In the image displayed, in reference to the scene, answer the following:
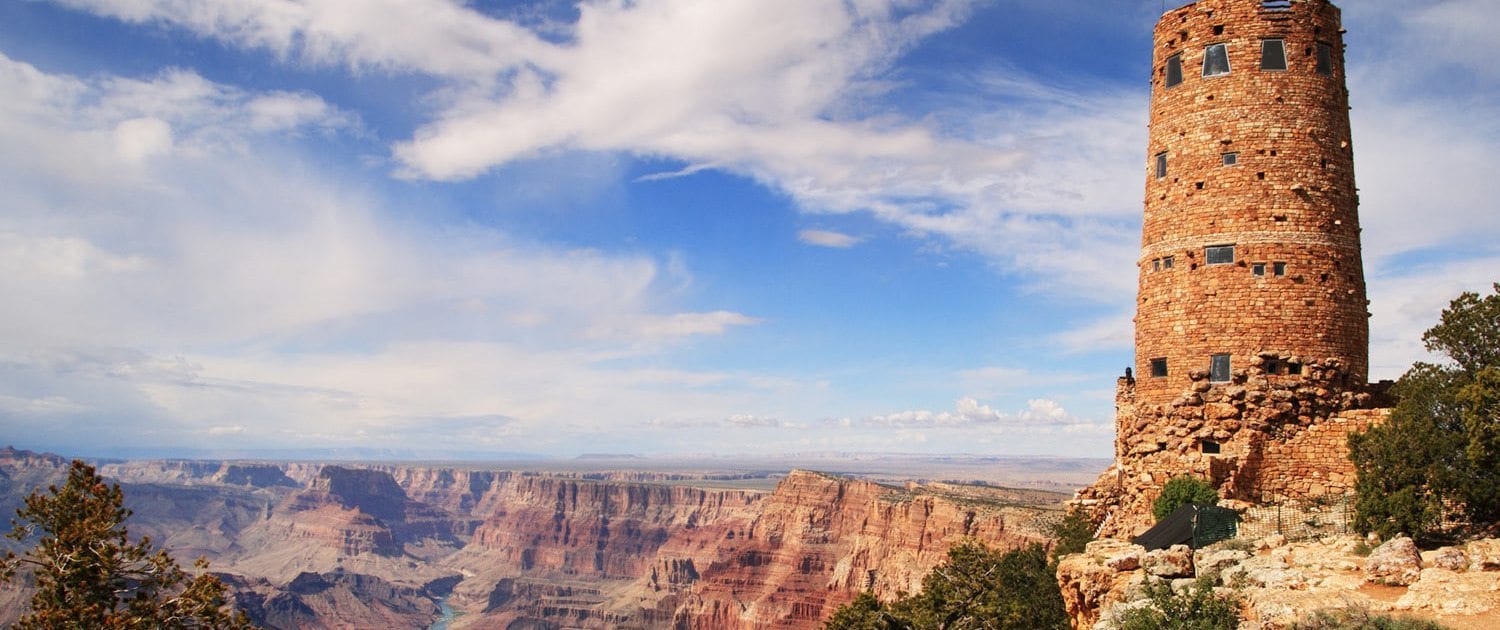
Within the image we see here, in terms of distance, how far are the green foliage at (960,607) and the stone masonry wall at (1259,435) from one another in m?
3.75

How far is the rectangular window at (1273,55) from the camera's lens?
86.2 ft

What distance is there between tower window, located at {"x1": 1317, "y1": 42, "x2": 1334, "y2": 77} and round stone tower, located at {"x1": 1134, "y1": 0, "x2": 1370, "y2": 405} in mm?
40

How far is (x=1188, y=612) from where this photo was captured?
51.6ft

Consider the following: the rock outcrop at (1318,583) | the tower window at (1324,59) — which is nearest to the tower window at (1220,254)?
the tower window at (1324,59)

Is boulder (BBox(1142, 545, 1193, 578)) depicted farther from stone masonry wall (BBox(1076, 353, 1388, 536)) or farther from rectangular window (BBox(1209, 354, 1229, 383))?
rectangular window (BBox(1209, 354, 1229, 383))

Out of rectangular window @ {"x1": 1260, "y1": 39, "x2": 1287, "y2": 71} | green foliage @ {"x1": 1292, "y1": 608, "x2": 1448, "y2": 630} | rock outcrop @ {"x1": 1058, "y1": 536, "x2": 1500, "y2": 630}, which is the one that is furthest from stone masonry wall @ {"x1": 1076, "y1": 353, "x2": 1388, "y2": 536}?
green foliage @ {"x1": 1292, "y1": 608, "x2": 1448, "y2": 630}

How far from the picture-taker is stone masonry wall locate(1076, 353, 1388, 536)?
81.0ft

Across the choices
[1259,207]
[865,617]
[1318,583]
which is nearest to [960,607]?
[865,617]

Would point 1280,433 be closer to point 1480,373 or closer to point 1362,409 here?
point 1362,409

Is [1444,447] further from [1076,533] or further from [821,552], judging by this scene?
[821,552]

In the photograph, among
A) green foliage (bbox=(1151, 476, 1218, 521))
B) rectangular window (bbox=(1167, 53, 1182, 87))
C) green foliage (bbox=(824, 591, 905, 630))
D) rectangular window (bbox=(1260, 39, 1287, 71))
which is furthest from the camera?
rectangular window (bbox=(1167, 53, 1182, 87))

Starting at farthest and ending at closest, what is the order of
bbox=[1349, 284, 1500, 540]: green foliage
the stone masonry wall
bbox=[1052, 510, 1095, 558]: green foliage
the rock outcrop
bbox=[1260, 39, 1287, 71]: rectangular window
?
bbox=[1052, 510, 1095, 558]: green foliage → bbox=[1260, 39, 1287, 71]: rectangular window → the stone masonry wall → bbox=[1349, 284, 1500, 540]: green foliage → the rock outcrop

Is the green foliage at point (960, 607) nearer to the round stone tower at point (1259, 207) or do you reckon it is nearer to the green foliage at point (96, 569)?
the round stone tower at point (1259, 207)


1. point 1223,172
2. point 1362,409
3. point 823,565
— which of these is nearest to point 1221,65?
point 1223,172
